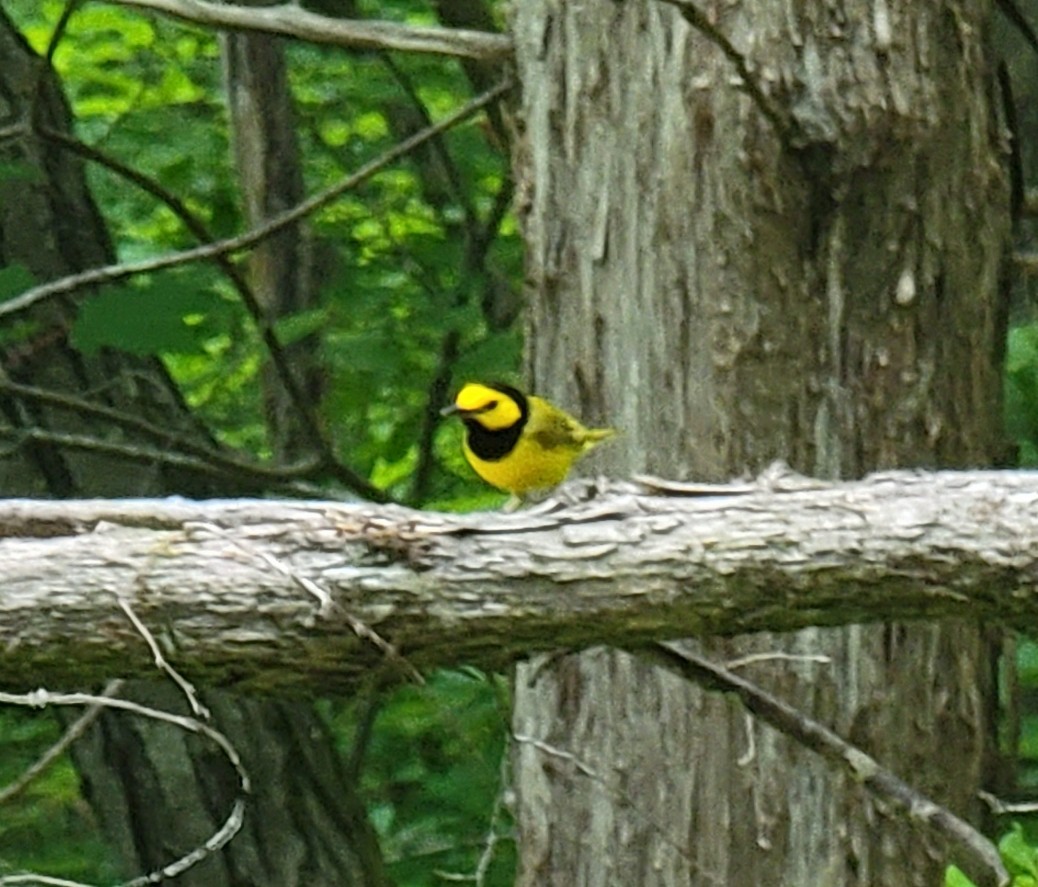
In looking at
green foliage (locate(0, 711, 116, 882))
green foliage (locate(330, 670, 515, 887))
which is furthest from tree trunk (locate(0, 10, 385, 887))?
green foliage (locate(0, 711, 116, 882))

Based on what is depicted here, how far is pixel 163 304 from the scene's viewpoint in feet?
13.5

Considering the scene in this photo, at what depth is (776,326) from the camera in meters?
2.88

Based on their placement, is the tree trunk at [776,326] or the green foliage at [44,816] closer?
the tree trunk at [776,326]

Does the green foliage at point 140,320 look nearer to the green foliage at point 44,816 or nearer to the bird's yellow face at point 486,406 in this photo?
the bird's yellow face at point 486,406

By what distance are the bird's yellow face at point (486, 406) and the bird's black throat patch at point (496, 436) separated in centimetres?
1

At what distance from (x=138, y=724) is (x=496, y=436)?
1132mm

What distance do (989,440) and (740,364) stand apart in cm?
50

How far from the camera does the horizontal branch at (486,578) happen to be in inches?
77.4

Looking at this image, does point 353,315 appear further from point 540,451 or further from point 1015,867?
point 1015,867

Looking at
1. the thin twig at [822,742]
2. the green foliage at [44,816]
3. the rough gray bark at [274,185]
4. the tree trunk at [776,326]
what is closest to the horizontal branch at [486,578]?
the thin twig at [822,742]

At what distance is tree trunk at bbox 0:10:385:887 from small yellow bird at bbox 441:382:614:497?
2.74 feet

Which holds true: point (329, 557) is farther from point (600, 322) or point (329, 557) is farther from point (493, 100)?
point (493, 100)

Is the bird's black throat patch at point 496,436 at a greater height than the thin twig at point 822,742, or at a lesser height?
greater

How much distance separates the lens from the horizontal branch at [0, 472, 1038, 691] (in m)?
1.96
